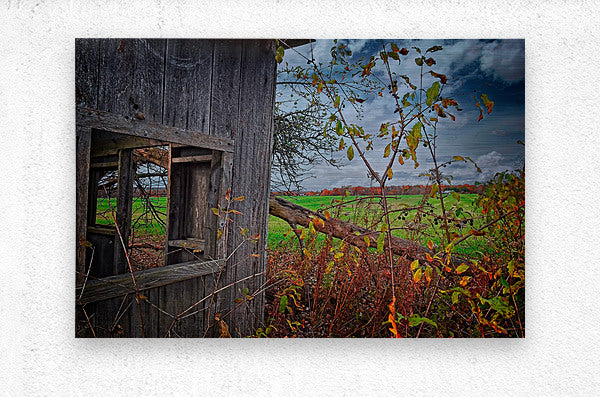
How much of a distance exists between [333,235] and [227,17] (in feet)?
3.53

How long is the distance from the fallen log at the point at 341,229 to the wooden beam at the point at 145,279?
0.38 meters

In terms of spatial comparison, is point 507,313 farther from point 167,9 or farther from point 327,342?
point 167,9

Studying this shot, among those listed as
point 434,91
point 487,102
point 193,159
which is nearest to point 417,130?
point 434,91

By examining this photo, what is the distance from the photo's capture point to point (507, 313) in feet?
7.24

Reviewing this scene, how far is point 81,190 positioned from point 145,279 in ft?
1.47

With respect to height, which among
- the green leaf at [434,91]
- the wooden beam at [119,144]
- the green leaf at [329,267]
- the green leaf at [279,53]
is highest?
the green leaf at [279,53]

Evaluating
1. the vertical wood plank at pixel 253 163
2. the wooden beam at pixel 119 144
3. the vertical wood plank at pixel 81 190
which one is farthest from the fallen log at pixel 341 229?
the vertical wood plank at pixel 81 190

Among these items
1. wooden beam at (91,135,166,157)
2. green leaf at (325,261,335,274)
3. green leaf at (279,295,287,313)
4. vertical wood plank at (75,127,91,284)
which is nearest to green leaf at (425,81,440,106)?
green leaf at (325,261,335,274)

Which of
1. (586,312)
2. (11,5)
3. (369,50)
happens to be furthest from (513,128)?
(11,5)

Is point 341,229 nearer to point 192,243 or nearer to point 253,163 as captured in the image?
point 253,163

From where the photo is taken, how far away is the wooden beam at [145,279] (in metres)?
2.06

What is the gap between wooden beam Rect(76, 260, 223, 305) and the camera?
206cm

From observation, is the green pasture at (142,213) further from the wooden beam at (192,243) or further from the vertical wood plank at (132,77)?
the vertical wood plank at (132,77)

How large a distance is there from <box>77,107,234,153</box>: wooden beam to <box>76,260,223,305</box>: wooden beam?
534 millimetres
